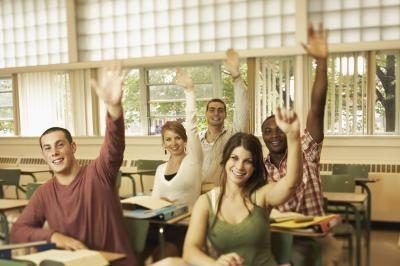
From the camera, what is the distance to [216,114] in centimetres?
381

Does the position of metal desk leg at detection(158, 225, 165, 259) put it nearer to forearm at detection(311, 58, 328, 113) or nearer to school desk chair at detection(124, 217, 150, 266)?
school desk chair at detection(124, 217, 150, 266)

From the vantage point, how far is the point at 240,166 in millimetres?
2061

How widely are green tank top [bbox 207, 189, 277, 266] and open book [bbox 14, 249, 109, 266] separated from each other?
0.50 metres

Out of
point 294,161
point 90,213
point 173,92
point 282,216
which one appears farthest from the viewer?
point 173,92

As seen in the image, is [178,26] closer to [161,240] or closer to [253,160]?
[161,240]

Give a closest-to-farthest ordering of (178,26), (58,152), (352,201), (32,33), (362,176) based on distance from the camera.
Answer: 1. (58,152)
2. (352,201)
3. (362,176)
4. (178,26)
5. (32,33)

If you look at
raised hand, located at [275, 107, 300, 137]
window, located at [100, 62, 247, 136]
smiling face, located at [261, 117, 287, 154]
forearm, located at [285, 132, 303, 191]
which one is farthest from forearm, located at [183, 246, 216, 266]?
window, located at [100, 62, 247, 136]

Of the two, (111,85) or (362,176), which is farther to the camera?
(362,176)

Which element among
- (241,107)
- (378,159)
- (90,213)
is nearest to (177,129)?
(241,107)

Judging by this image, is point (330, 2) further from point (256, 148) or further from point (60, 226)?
point (60, 226)

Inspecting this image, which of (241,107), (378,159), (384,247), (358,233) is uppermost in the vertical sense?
(241,107)

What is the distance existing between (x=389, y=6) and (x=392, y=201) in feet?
7.39

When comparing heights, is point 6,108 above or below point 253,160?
above

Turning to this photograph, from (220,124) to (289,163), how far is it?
6.28ft
